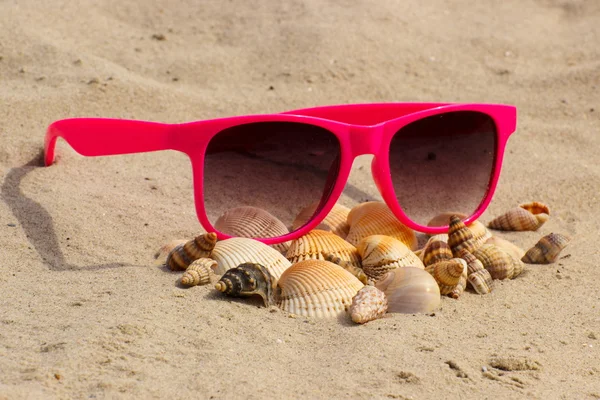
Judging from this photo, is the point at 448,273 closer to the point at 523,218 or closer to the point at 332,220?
the point at 332,220

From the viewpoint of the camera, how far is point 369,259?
261 centimetres

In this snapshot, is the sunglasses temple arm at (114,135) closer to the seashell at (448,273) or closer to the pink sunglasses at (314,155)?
the pink sunglasses at (314,155)

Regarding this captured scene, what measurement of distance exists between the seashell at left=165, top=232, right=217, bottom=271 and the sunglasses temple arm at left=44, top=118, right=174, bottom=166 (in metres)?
0.38

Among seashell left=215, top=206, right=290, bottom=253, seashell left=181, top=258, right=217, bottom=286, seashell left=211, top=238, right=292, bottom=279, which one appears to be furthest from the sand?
seashell left=215, top=206, right=290, bottom=253

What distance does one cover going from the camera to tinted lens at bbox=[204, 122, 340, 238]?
2756mm

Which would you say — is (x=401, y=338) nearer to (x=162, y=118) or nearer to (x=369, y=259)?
(x=369, y=259)

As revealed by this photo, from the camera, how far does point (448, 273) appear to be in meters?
2.47

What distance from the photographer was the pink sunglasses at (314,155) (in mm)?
2719

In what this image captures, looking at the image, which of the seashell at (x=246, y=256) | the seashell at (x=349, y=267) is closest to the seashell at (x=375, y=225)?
the seashell at (x=349, y=267)

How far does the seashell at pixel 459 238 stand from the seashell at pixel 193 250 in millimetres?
841

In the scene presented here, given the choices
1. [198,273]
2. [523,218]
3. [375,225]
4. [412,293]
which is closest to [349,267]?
[412,293]

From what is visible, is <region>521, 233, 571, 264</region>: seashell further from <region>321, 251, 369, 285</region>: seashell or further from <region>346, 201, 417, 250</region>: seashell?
<region>321, 251, 369, 285</region>: seashell

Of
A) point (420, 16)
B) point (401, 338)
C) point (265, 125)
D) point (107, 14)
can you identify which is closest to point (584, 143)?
point (420, 16)

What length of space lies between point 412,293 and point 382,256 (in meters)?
0.27
